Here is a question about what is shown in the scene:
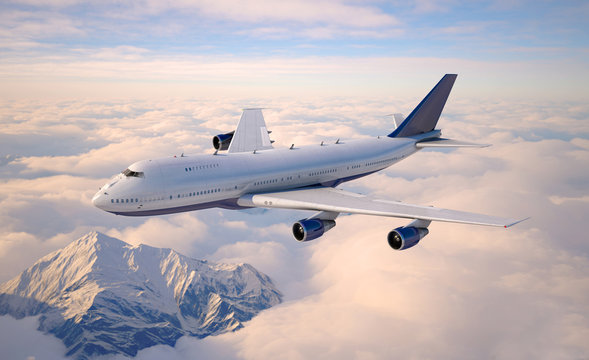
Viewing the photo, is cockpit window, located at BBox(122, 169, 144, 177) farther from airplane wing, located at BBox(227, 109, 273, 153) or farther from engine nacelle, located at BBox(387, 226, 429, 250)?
engine nacelle, located at BBox(387, 226, 429, 250)

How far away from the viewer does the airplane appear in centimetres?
2430

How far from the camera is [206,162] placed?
27.7m

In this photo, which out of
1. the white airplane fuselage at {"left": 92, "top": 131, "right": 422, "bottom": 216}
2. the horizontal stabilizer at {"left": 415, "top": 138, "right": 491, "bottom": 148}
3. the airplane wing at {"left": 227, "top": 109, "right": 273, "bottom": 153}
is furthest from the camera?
the horizontal stabilizer at {"left": 415, "top": 138, "right": 491, "bottom": 148}

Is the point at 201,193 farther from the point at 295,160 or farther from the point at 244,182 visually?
the point at 295,160

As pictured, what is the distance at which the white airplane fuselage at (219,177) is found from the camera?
80.8 feet

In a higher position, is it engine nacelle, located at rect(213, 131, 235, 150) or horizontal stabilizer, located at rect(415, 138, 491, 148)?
engine nacelle, located at rect(213, 131, 235, 150)

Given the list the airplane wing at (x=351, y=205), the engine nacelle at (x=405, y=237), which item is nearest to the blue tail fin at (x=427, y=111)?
the airplane wing at (x=351, y=205)

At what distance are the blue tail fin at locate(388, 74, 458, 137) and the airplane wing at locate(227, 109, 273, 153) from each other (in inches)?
628

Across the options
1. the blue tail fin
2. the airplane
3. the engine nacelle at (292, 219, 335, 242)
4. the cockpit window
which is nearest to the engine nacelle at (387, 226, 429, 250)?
the airplane

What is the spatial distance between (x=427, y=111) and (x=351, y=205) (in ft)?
76.8

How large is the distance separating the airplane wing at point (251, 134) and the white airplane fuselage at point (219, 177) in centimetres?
635

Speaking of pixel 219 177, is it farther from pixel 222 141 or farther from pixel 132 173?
pixel 222 141

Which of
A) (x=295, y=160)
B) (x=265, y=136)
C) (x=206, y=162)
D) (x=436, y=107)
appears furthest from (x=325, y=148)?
(x=436, y=107)

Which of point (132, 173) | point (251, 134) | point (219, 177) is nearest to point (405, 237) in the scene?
point (219, 177)
